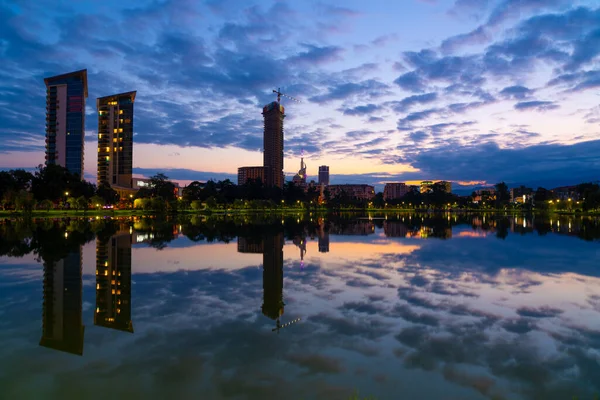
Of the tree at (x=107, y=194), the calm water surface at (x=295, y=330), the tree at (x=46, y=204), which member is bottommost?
the calm water surface at (x=295, y=330)

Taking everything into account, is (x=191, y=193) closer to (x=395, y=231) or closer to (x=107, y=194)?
(x=107, y=194)

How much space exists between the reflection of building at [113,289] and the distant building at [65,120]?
5746 inches

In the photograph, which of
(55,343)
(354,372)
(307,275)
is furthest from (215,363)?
(307,275)

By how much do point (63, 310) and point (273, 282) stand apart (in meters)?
6.14

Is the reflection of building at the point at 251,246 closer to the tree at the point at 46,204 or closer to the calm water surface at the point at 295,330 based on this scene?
the calm water surface at the point at 295,330

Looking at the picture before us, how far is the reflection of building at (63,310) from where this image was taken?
812 cm

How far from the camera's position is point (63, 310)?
1020cm

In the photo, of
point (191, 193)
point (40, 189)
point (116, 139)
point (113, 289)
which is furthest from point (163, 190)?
point (113, 289)

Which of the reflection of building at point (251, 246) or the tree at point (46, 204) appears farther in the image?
the tree at point (46, 204)

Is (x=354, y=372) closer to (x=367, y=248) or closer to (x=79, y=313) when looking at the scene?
(x=79, y=313)

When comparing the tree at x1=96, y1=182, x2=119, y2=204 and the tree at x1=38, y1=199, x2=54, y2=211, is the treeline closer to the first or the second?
the tree at x1=38, y1=199, x2=54, y2=211

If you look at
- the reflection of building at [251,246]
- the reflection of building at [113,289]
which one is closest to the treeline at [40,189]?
the reflection of building at [251,246]

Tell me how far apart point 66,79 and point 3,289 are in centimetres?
16218

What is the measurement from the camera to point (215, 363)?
7.05 m
